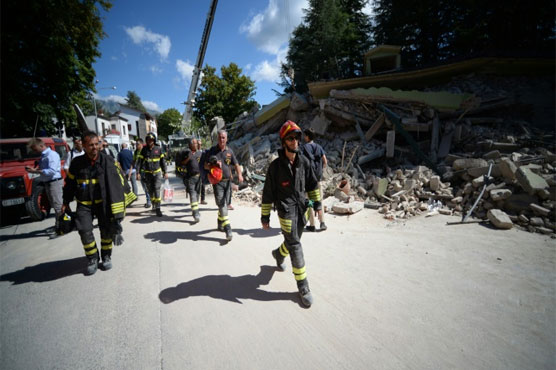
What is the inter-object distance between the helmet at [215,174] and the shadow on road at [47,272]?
7.82 ft

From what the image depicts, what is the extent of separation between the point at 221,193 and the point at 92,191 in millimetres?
1943

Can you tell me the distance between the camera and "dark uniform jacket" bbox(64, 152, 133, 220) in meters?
3.09

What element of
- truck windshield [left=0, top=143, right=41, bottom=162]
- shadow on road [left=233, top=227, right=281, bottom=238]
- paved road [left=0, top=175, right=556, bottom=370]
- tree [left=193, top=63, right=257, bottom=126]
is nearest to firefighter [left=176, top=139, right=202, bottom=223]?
shadow on road [left=233, top=227, right=281, bottom=238]

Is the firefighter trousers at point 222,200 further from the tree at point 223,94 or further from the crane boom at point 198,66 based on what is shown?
the tree at point 223,94

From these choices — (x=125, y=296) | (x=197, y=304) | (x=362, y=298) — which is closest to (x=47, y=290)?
(x=125, y=296)

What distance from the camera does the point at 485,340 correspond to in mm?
1940

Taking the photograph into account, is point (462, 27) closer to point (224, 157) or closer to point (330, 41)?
point (330, 41)

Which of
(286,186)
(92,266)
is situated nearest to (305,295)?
(286,186)

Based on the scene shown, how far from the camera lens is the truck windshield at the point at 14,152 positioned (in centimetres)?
A: 623

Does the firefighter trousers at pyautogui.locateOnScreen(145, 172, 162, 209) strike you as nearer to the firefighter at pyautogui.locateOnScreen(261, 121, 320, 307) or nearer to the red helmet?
the firefighter at pyautogui.locateOnScreen(261, 121, 320, 307)

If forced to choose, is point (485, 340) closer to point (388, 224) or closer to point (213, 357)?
point (213, 357)

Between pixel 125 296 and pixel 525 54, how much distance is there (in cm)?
1632

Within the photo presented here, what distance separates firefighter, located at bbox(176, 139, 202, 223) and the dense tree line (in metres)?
9.04

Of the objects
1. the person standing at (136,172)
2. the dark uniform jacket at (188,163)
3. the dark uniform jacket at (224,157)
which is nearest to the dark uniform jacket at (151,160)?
the person standing at (136,172)
